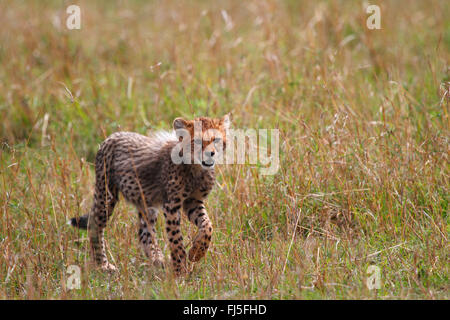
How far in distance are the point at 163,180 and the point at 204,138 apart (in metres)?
0.67

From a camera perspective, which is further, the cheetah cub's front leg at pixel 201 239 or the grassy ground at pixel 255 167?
the cheetah cub's front leg at pixel 201 239

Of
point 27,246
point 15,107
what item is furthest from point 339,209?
point 15,107

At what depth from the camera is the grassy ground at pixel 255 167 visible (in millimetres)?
4016

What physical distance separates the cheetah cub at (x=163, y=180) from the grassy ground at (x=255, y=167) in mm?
116

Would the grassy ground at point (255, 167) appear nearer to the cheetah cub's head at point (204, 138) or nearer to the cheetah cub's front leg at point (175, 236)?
the cheetah cub's front leg at point (175, 236)

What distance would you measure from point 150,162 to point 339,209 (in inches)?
53.3

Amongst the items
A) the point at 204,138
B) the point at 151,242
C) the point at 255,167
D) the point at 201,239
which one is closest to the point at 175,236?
the point at 201,239

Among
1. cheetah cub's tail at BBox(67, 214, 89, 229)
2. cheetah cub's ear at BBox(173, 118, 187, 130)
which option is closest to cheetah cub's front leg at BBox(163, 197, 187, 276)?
cheetah cub's ear at BBox(173, 118, 187, 130)

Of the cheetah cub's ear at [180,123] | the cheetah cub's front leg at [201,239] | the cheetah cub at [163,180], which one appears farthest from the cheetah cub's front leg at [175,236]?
the cheetah cub's ear at [180,123]

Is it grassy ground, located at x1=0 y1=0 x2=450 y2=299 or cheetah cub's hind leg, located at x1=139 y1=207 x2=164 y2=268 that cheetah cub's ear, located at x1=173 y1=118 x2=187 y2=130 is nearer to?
grassy ground, located at x1=0 y1=0 x2=450 y2=299

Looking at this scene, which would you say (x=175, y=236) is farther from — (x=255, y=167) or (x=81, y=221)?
(x=255, y=167)

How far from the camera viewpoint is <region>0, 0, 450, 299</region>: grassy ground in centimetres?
402

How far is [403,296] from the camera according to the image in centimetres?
365
